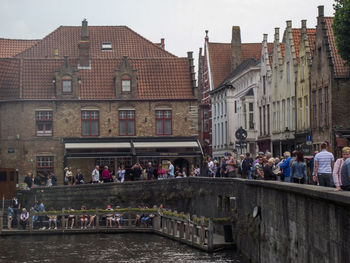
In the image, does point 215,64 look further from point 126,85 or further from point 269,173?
point 269,173

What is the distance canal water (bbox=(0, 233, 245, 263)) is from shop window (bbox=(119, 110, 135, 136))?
12700 mm

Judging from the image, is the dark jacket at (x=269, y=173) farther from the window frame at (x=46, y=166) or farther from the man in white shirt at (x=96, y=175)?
the window frame at (x=46, y=166)

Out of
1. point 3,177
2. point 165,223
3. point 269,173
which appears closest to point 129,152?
point 3,177

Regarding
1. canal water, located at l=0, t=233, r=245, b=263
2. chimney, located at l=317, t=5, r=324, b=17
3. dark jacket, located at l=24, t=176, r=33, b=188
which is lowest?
canal water, located at l=0, t=233, r=245, b=263

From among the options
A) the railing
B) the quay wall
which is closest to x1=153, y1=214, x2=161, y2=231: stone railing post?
the railing

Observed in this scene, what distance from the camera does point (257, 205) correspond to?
25859 millimetres

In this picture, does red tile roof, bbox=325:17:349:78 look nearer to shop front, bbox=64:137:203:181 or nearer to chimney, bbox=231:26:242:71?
shop front, bbox=64:137:203:181

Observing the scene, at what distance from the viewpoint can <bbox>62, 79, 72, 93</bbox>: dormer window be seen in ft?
180

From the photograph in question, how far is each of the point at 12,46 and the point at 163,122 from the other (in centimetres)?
1895

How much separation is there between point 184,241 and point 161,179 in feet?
30.7

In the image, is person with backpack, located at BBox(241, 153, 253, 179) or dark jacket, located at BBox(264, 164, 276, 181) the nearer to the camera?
dark jacket, located at BBox(264, 164, 276, 181)

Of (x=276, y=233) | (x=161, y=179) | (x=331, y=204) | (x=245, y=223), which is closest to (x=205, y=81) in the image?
(x=161, y=179)

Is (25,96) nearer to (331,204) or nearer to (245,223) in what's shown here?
(245,223)

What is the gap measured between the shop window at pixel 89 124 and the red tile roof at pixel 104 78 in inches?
45.2
